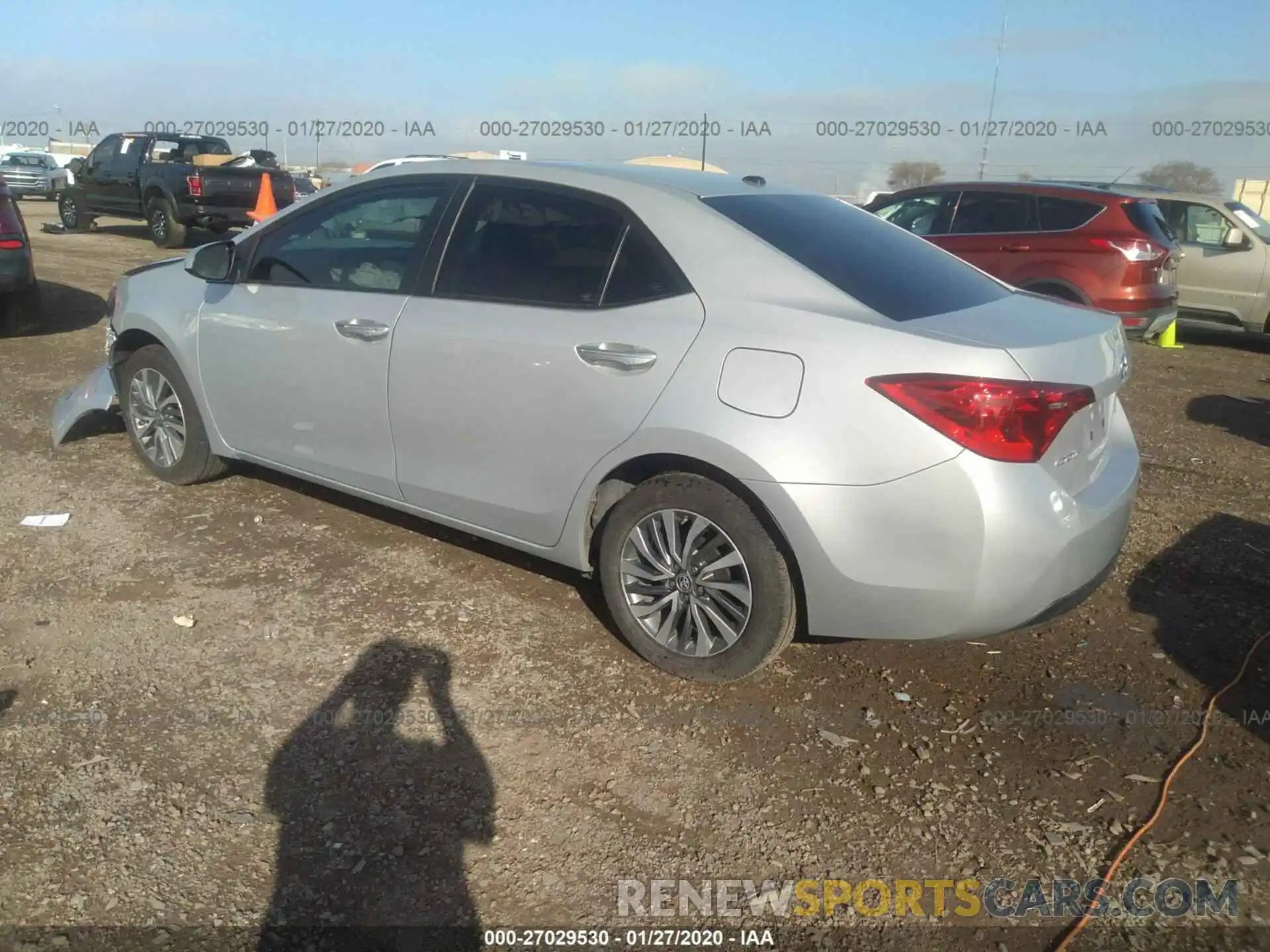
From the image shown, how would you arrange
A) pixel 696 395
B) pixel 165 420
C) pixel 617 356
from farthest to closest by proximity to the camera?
1. pixel 165 420
2. pixel 617 356
3. pixel 696 395

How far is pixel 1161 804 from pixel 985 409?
1246mm

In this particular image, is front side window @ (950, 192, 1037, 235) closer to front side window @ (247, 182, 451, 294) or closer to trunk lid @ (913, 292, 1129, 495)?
trunk lid @ (913, 292, 1129, 495)

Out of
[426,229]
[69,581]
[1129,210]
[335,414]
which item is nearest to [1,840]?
[69,581]

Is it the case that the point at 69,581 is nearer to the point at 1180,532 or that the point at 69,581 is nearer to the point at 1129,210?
the point at 1180,532

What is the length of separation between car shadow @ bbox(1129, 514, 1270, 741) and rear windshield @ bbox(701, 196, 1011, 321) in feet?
4.91

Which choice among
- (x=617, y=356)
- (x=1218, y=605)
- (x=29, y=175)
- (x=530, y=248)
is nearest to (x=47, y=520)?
(x=530, y=248)

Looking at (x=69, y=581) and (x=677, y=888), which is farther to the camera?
(x=69, y=581)

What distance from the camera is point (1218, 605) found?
4.10m

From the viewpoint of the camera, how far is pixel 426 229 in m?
3.92

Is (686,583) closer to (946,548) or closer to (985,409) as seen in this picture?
(946,548)

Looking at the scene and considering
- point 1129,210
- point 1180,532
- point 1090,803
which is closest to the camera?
point 1090,803

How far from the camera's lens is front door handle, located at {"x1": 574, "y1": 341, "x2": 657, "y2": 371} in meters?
3.24

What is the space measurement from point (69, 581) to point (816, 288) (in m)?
3.17

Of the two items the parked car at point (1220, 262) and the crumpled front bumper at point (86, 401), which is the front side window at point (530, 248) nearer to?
the crumpled front bumper at point (86, 401)
